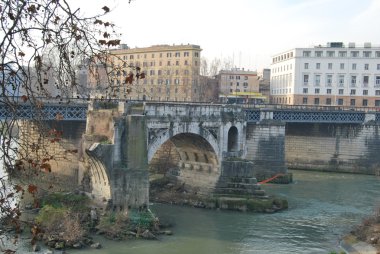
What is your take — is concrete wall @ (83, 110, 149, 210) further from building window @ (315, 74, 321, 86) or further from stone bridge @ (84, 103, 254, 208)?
building window @ (315, 74, 321, 86)

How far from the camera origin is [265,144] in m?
42.7

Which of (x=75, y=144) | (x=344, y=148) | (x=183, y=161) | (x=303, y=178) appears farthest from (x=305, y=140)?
(x=75, y=144)

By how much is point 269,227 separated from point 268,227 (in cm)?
6

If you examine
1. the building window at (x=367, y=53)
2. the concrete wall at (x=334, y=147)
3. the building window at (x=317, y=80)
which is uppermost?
the building window at (x=367, y=53)

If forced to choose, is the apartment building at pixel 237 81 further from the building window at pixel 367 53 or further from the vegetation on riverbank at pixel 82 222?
the vegetation on riverbank at pixel 82 222

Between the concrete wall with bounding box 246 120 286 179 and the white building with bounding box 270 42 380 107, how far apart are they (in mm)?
30061

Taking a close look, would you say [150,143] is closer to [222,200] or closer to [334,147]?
[222,200]

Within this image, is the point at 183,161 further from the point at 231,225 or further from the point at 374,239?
the point at 374,239

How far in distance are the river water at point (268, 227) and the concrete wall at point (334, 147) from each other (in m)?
11.2

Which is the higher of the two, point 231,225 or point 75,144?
point 75,144

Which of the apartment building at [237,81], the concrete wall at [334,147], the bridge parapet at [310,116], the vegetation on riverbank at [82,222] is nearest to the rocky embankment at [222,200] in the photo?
the vegetation on riverbank at [82,222]

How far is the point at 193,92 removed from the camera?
76.5 m

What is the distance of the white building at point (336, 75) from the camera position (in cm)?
6906

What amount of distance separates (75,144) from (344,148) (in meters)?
26.0
